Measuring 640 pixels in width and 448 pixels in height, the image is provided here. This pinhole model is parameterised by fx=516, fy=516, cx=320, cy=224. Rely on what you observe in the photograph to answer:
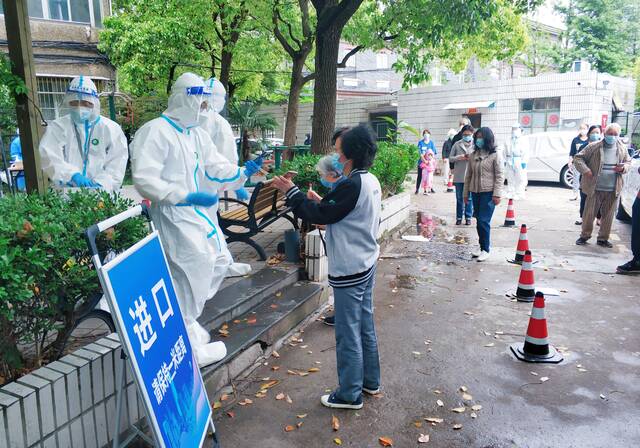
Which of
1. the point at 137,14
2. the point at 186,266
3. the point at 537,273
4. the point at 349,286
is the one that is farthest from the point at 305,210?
the point at 137,14

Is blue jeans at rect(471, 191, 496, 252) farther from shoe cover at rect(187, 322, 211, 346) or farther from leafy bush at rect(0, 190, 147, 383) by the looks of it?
leafy bush at rect(0, 190, 147, 383)

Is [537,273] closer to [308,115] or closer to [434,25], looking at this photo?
[434,25]

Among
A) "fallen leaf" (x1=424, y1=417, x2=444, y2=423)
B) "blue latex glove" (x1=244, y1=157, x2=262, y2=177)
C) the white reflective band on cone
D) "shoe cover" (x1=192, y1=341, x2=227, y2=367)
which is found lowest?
"fallen leaf" (x1=424, y1=417, x2=444, y2=423)

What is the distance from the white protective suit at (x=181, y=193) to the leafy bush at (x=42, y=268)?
341mm

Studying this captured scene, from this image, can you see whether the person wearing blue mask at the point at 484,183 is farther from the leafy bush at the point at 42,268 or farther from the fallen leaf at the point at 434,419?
the leafy bush at the point at 42,268

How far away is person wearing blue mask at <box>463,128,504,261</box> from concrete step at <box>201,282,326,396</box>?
310 centimetres

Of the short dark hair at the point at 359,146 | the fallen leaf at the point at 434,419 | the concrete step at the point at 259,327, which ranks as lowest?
the fallen leaf at the point at 434,419

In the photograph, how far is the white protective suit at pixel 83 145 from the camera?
4512 millimetres

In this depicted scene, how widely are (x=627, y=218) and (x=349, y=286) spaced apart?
371 inches

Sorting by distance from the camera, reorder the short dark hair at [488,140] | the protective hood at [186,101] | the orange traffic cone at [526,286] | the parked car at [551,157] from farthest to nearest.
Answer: the parked car at [551,157], the short dark hair at [488,140], the orange traffic cone at [526,286], the protective hood at [186,101]

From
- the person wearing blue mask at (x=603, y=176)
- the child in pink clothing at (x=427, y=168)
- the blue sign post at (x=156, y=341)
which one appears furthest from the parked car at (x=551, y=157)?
the blue sign post at (x=156, y=341)

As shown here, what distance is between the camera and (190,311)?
3598 millimetres

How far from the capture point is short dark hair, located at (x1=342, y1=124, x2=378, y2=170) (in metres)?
3.32

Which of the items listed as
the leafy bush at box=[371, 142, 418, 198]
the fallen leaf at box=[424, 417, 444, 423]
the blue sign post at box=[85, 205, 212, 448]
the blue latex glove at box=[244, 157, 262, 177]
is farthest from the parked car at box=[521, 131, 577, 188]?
the blue sign post at box=[85, 205, 212, 448]
